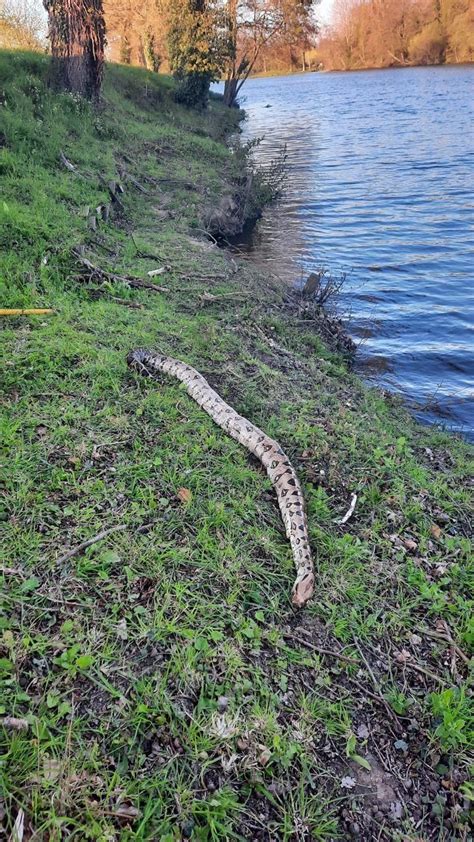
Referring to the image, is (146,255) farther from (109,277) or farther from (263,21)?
(263,21)

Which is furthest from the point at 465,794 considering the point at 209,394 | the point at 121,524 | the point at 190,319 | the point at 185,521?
the point at 190,319

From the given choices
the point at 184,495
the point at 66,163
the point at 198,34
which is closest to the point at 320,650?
the point at 184,495

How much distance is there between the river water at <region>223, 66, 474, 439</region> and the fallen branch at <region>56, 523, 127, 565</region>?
485cm

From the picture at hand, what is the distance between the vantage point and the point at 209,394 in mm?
5152

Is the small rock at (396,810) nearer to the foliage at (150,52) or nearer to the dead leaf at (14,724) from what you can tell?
the dead leaf at (14,724)

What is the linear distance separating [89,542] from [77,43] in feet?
50.6

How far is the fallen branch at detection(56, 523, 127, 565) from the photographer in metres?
3.37

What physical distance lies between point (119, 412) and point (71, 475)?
968 millimetres

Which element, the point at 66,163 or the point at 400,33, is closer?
the point at 66,163

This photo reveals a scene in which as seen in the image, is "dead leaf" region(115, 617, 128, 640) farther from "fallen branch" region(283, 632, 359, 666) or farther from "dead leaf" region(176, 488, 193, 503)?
"dead leaf" region(176, 488, 193, 503)

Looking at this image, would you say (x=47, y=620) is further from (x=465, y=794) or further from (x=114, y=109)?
(x=114, y=109)

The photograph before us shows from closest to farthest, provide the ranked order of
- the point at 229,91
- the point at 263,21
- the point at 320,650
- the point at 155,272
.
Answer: the point at 320,650 → the point at 155,272 → the point at 263,21 → the point at 229,91

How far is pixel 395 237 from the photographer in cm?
1426

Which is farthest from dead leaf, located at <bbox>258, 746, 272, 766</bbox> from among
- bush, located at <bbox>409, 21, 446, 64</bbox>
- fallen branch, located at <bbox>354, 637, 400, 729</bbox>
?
bush, located at <bbox>409, 21, 446, 64</bbox>
